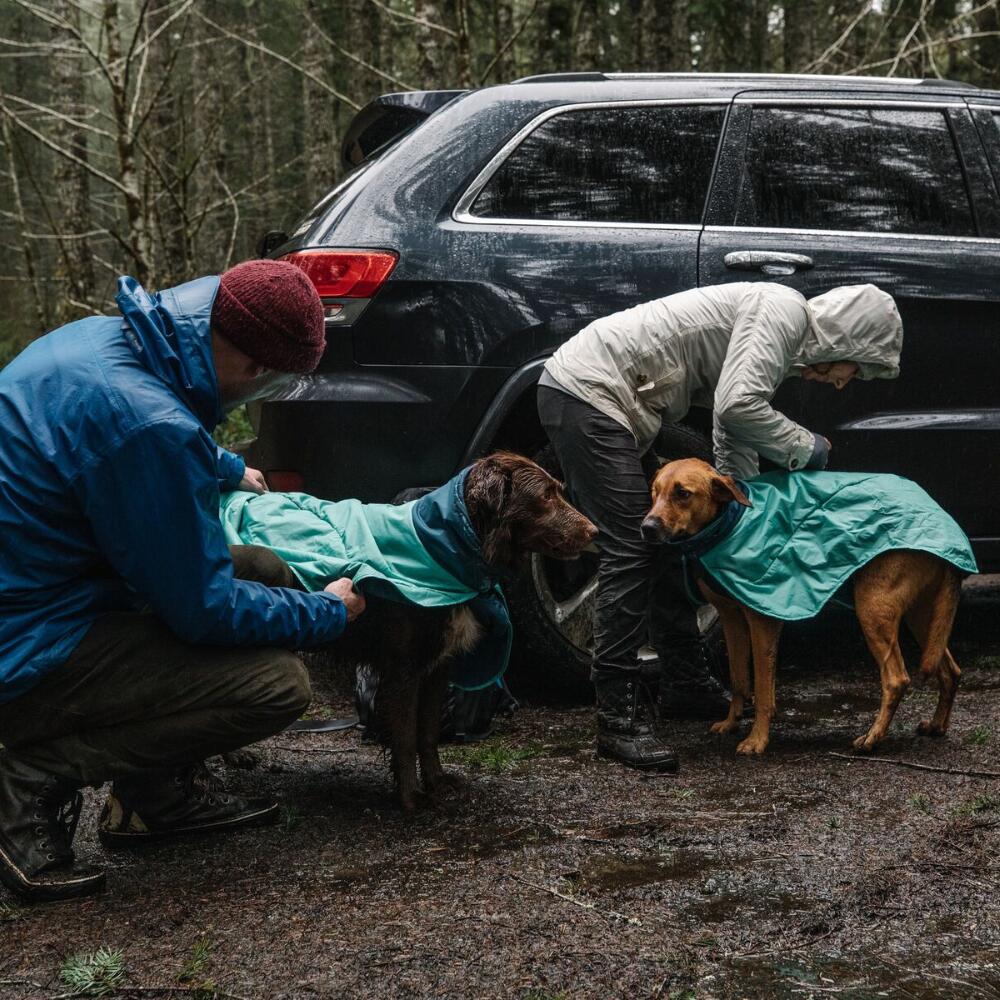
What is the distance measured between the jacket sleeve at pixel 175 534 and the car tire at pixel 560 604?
1692mm

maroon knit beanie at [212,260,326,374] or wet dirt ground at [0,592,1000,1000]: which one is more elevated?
maroon knit beanie at [212,260,326,374]

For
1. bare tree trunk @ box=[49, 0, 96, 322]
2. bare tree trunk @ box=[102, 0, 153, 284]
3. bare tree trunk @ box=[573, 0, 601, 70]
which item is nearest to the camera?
bare tree trunk @ box=[102, 0, 153, 284]

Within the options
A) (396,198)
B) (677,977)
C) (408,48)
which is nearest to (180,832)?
(677,977)

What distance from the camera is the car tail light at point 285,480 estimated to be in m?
4.48

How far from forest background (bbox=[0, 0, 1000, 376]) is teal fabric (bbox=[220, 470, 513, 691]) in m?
4.79

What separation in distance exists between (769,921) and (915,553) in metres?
1.83

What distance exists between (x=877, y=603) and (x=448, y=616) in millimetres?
1654

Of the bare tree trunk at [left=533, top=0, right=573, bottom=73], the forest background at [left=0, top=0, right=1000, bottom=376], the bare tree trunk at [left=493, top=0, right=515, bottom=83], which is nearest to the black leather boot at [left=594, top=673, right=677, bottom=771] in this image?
the forest background at [left=0, top=0, right=1000, bottom=376]

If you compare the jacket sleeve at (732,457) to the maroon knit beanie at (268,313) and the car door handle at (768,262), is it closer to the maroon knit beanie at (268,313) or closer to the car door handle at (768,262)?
the car door handle at (768,262)

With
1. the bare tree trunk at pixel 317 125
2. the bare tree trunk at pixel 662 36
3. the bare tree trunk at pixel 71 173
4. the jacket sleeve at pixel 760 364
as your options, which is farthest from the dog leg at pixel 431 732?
the bare tree trunk at pixel 662 36

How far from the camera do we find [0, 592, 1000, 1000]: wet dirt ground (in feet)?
8.53

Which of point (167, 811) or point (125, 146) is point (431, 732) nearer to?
point (167, 811)

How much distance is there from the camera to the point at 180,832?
3598mm

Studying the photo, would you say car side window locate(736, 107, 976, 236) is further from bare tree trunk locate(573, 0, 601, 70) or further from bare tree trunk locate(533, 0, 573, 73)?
bare tree trunk locate(533, 0, 573, 73)
